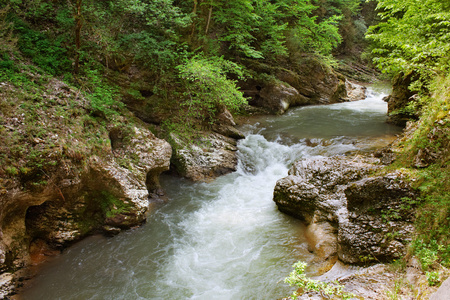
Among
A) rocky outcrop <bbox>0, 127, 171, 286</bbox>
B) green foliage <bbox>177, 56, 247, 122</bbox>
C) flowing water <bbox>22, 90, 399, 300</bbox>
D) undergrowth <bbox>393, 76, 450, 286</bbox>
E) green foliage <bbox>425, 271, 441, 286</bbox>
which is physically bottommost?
flowing water <bbox>22, 90, 399, 300</bbox>

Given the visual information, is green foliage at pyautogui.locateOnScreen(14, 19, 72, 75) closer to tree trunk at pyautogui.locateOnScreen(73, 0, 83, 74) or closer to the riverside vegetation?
the riverside vegetation

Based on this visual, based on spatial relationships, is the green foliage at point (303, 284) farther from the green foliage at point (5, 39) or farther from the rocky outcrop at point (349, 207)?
the green foliage at point (5, 39)

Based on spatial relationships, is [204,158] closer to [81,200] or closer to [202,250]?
[202,250]

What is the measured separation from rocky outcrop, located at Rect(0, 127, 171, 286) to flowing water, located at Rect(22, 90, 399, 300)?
1.48ft

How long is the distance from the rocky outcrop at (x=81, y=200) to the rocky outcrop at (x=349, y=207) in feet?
12.5

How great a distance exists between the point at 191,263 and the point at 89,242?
243cm

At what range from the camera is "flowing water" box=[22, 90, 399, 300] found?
14.8ft

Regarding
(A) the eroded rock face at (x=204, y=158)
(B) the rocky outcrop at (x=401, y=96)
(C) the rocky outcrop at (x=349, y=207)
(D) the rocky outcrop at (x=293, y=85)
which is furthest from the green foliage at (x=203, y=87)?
(B) the rocky outcrop at (x=401, y=96)

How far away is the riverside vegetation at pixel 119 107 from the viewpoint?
14.5 feet

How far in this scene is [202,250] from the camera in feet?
18.1

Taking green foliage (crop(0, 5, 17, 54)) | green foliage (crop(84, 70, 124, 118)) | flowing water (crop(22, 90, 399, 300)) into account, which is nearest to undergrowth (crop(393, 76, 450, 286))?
flowing water (crop(22, 90, 399, 300))

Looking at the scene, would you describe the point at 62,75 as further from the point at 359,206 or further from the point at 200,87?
the point at 359,206

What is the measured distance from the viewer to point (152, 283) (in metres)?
4.70

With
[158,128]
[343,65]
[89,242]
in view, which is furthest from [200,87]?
[343,65]
